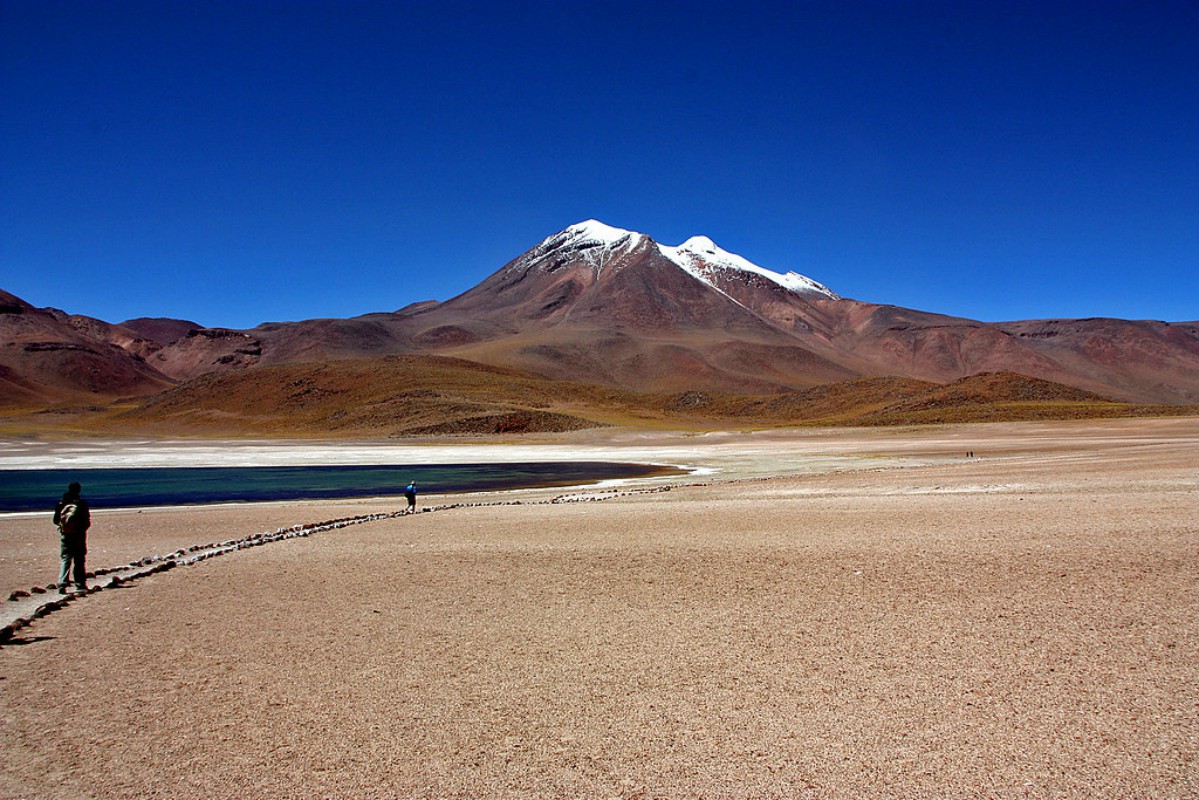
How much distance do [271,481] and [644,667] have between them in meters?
37.6

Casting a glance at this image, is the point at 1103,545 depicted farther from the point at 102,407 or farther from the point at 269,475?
the point at 102,407

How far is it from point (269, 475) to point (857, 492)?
112ft

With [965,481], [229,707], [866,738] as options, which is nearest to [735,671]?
[866,738]

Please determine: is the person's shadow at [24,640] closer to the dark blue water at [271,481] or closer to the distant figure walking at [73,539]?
the distant figure walking at [73,539]

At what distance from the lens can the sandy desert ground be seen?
230 inches

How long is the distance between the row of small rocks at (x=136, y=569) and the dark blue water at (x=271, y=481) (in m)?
12.4

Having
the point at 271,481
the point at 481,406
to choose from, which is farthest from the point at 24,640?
the point at 481,406

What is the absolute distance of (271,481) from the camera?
41531mm

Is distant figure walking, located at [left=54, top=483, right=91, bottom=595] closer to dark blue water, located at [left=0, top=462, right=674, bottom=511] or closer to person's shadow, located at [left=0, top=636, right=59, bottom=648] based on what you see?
person's shadow, located at [left=0, top=636, right=59, bottom=648]

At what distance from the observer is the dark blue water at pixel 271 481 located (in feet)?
109

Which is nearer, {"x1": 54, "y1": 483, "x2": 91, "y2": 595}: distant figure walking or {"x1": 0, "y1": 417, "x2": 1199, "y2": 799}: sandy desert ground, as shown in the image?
{"x1": 0, "y1": 417, "x2": 1199, "y2": 799}: sandy desert ground

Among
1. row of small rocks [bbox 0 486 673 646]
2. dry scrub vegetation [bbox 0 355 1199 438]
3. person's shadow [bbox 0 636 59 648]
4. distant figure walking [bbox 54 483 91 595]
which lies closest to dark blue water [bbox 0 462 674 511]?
row of small rocks [bbox 0 486 673 646]

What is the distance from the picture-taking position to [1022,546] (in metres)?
12.7

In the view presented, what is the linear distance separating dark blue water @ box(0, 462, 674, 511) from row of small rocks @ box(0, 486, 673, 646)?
12.4 m
